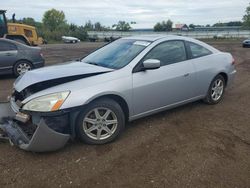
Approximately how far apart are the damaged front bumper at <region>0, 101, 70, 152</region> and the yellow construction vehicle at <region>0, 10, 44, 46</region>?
14.0 metres

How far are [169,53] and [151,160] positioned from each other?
7.16 ft

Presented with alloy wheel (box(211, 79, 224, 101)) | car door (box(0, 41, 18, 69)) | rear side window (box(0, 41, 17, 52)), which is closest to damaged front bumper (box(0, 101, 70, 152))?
alloy wheel (box(211, 79, 224, 101))

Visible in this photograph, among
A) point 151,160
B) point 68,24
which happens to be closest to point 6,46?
point 151,160

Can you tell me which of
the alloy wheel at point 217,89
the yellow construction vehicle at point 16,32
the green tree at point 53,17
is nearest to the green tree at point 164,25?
the green tree at point 53,17

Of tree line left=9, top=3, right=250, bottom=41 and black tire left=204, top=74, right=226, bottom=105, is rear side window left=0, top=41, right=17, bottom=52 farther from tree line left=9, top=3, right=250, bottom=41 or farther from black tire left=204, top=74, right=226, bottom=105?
tree line left=9, top=3, right=250, bottom=41

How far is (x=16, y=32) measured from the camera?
→ 19672mm

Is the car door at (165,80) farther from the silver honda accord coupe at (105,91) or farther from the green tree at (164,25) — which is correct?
the green tree at (164,25)

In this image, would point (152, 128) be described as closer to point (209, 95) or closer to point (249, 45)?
point (209, 95)

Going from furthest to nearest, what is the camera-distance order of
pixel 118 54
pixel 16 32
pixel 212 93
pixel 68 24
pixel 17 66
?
pixel 68 24
pixel 16 32
pixel 17 66
pixel 212 93
pixel 118 54

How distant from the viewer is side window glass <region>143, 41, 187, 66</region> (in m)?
4.98

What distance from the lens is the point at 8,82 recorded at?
891 cm

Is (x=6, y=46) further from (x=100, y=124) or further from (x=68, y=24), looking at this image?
(x=68, y=24)

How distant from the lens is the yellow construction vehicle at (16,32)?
54.8ft

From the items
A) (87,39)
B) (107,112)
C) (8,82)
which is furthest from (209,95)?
(87,39)
